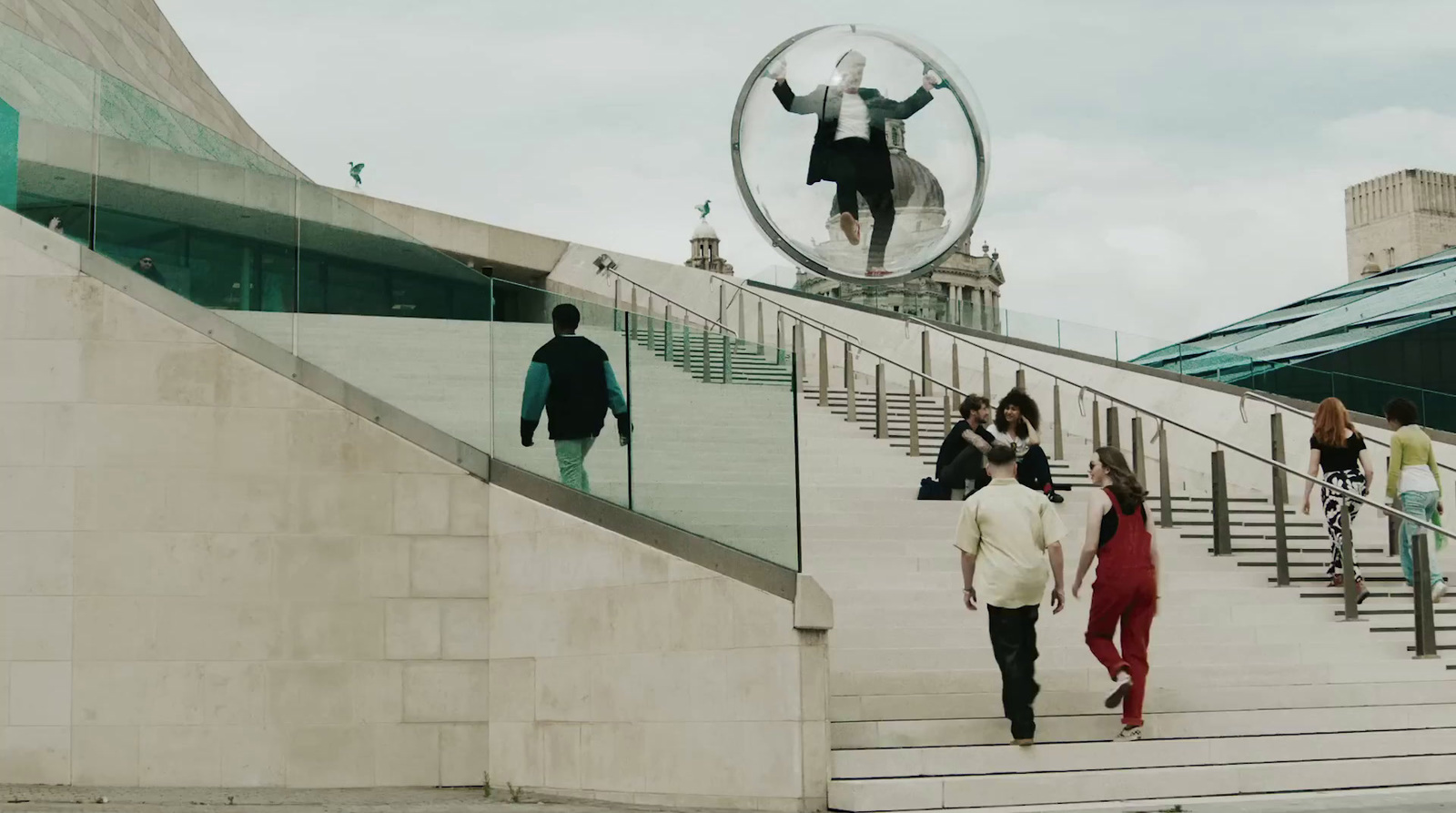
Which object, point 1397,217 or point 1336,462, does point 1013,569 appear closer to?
point 1336,462

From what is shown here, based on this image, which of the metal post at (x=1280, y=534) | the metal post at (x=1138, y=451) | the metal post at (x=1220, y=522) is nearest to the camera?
the metal post at (x=1280, y=534)

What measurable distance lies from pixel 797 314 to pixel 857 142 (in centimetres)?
1499

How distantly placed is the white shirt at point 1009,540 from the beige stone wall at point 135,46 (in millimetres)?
9248

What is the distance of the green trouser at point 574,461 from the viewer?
9.57m

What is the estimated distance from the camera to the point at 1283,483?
481 inches

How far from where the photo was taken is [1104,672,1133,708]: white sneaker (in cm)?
844

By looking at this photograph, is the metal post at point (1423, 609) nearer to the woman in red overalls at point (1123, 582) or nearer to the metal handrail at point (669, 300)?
the woman in red overalls at point (1123, 582)

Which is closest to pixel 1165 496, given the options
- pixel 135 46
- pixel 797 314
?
pixel 797 314

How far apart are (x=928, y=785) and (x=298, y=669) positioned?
3612 millimetres

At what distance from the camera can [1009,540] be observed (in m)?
8.21

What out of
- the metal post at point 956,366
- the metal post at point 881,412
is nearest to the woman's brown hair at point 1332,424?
the metal post at point 881,412

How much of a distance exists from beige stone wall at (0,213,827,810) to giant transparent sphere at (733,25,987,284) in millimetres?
2734

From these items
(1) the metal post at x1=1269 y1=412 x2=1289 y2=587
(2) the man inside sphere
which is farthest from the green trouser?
(1) the metal post at x1=1269 y1=412 x2=1289 y2=587

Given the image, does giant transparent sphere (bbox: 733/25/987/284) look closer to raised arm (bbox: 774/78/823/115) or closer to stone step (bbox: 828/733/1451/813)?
raised arm (bbox: 774/78/823/115)
